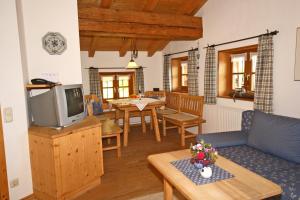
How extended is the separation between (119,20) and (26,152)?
2.67m

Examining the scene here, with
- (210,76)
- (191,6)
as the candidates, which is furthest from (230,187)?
(191,6)

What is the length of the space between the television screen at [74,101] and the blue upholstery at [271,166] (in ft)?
6.00

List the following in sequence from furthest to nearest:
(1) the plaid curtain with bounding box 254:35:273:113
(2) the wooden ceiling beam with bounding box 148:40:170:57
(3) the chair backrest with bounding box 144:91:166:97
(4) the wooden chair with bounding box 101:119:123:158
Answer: (3) the chair backrest with bounding box 144:91:166:97 < (2) the wooden ceiling beam with bounding box 148:40:170:57 < (4) the wooden chair with bounding box 101:119:123:158 < (1) the plaid curtain with bounding box 254:35:273:113

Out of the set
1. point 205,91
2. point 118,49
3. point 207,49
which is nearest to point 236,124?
point 205,91

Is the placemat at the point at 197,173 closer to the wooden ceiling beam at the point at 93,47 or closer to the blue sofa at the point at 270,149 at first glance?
the blue sofa at the point at 270,149

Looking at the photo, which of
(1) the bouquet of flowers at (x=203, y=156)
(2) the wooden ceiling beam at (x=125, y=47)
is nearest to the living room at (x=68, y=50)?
(2) the wooden ceiling beam at (x=125, y=47)

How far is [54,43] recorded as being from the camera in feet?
9.24

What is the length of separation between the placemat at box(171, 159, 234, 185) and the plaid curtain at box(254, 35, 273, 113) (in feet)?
5.83

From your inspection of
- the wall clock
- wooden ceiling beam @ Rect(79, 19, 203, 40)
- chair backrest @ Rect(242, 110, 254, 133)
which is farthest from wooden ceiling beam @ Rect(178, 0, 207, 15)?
the wall clock

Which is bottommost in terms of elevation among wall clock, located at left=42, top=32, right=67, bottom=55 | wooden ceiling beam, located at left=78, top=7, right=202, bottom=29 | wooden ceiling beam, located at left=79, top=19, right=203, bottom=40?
wall clock, located at left=42, top=32, right=67, bottom=55

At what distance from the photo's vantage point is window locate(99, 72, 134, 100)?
599 centimetres

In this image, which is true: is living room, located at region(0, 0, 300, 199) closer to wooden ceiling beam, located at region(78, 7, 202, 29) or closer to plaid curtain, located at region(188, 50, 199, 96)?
wooden ceiling beam, located at region(78, 7, 202, 29)

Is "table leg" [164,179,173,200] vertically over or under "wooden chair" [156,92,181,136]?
under

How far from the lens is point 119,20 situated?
13.2 feet
